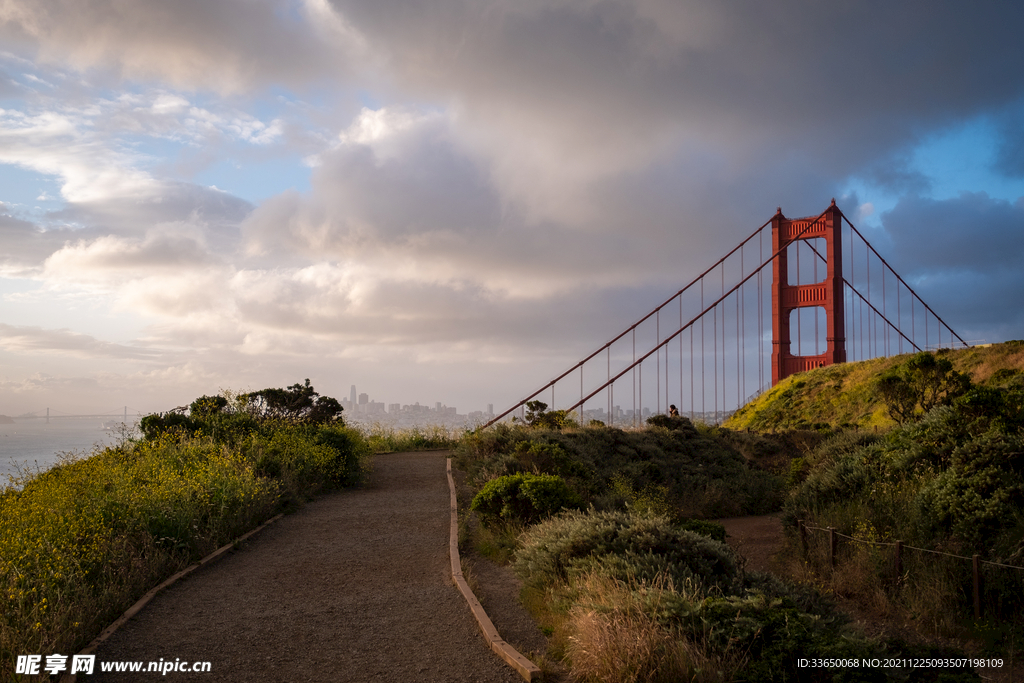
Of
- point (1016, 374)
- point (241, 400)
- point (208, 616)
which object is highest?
point (1016, 374)

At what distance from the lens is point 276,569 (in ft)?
26.8

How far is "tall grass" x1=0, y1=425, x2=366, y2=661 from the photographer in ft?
18.2

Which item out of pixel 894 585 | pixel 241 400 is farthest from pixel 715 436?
pixel 241 400

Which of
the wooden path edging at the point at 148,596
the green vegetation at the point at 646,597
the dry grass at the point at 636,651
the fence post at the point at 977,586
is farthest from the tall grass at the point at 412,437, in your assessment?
the dry grass at the point at 636,651

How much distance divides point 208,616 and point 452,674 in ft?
9.95

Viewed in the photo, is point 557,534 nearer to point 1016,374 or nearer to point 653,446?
point 653,446

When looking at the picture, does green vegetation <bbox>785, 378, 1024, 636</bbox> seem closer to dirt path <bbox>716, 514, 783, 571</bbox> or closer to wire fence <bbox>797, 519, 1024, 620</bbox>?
wire fence <bbox>797, 519, 1024, 620</bbox>

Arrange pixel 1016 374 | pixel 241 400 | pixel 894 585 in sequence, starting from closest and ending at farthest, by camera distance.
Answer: pixel 894 585
pixel 241 400
pixel 1016 374

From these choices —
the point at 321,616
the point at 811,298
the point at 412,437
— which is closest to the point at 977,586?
the point at 321,616

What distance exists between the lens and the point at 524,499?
10164 mm

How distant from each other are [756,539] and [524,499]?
5.99m

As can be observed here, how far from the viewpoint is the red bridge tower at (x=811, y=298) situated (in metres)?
32.0

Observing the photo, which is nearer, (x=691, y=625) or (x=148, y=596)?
(x=691, y=625)

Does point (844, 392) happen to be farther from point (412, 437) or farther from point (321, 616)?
point (321, 616)
